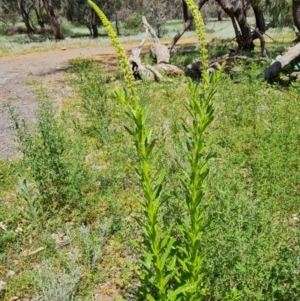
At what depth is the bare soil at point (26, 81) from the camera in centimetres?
780

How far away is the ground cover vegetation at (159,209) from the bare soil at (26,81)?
1.56 meters

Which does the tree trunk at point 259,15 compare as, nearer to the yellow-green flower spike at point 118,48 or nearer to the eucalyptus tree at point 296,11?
the eucalyptus tree at point 296,11

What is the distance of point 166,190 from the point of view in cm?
419

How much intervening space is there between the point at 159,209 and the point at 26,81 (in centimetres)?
1007

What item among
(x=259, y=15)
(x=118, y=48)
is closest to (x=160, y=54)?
(x=259, y=15)

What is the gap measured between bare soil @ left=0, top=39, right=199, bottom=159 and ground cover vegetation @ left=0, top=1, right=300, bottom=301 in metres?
1.56

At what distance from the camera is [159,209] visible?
4.00 m

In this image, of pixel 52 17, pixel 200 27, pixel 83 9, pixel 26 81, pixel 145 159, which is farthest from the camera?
pixel 83 9

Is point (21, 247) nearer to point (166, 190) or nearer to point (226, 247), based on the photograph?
point (166, 190)

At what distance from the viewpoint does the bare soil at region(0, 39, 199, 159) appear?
7.80 meters

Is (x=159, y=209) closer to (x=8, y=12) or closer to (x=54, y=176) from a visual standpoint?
(x=54, y=176)

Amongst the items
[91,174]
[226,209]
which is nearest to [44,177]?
[91,174]

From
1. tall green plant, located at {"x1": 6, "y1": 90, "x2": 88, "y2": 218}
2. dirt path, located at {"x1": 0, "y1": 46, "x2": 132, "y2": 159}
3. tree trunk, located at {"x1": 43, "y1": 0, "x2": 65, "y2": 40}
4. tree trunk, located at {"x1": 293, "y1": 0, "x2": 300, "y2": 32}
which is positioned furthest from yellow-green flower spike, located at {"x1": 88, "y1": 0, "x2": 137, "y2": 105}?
tree trunk, located at {"x1": 43, "y1": 0, "x2": 65, "y2": 40}

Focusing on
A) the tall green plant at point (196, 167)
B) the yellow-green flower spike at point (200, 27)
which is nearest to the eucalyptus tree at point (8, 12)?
the tall green plant at point (196, 167)
